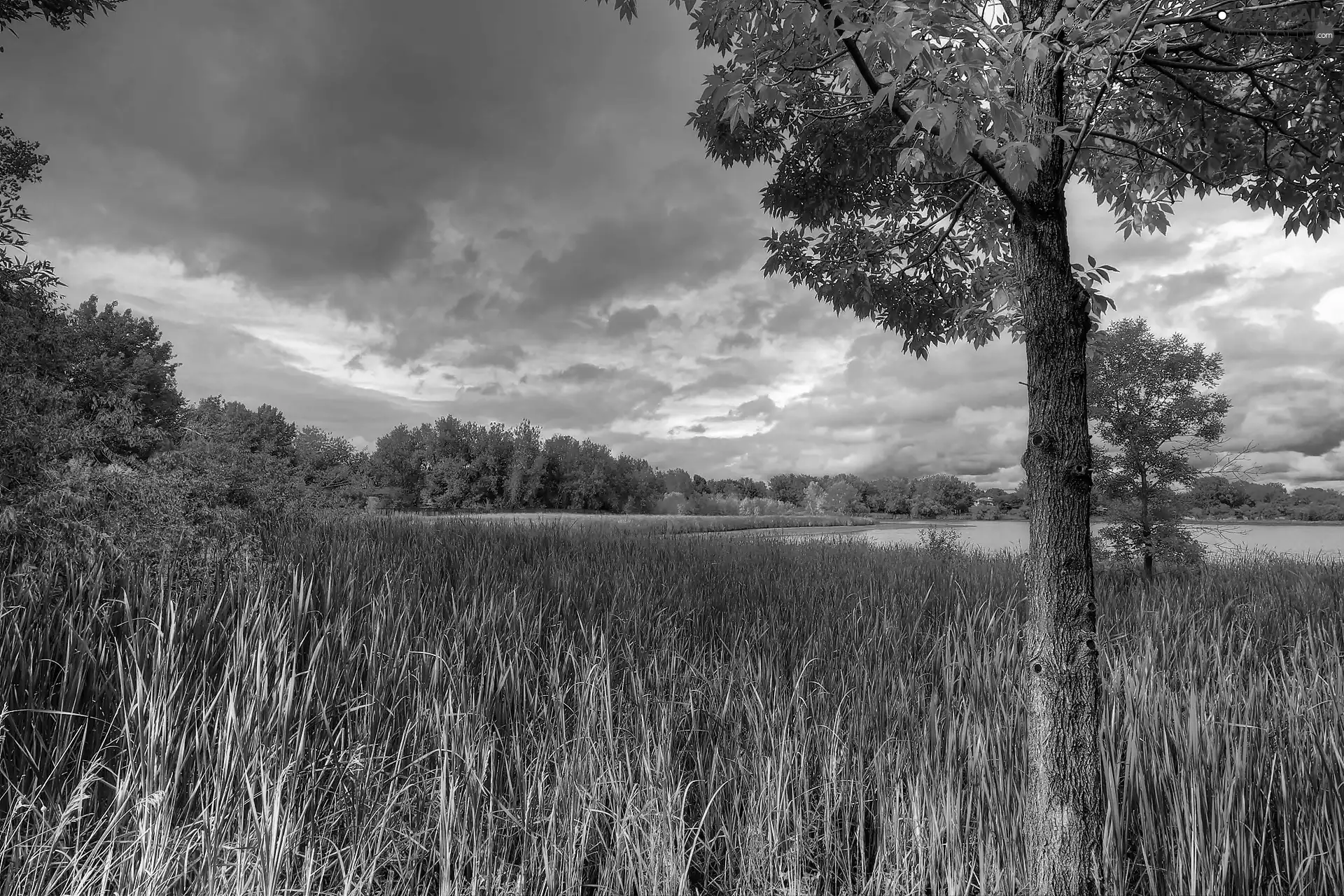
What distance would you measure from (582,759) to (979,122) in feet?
10.9

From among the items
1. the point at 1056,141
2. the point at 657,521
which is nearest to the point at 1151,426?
the point at 1056,141

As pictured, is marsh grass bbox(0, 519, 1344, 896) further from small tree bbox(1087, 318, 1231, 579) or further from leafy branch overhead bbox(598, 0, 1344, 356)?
small tree bbox(1087, 318, 1231, 579)

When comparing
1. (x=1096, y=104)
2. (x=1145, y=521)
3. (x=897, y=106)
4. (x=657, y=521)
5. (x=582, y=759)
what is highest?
(x=897, y=106)

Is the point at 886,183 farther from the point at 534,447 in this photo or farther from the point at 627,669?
the point at 534,447

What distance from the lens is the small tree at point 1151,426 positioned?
360 inches

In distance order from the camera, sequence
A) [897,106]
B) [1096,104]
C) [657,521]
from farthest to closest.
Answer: [657,521] < [897,106] < [1096,104]

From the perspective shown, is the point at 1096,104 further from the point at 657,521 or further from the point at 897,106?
the point at 657,521

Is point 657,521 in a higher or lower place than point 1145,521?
lower

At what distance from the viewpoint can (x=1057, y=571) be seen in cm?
206

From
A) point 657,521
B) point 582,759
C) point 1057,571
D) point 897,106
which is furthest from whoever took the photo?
point 657,521

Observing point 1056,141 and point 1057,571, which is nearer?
point 1057,571

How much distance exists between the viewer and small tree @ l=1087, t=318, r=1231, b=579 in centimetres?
913

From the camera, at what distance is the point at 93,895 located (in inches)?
95.0

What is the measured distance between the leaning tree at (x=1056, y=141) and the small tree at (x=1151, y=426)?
195 inches
